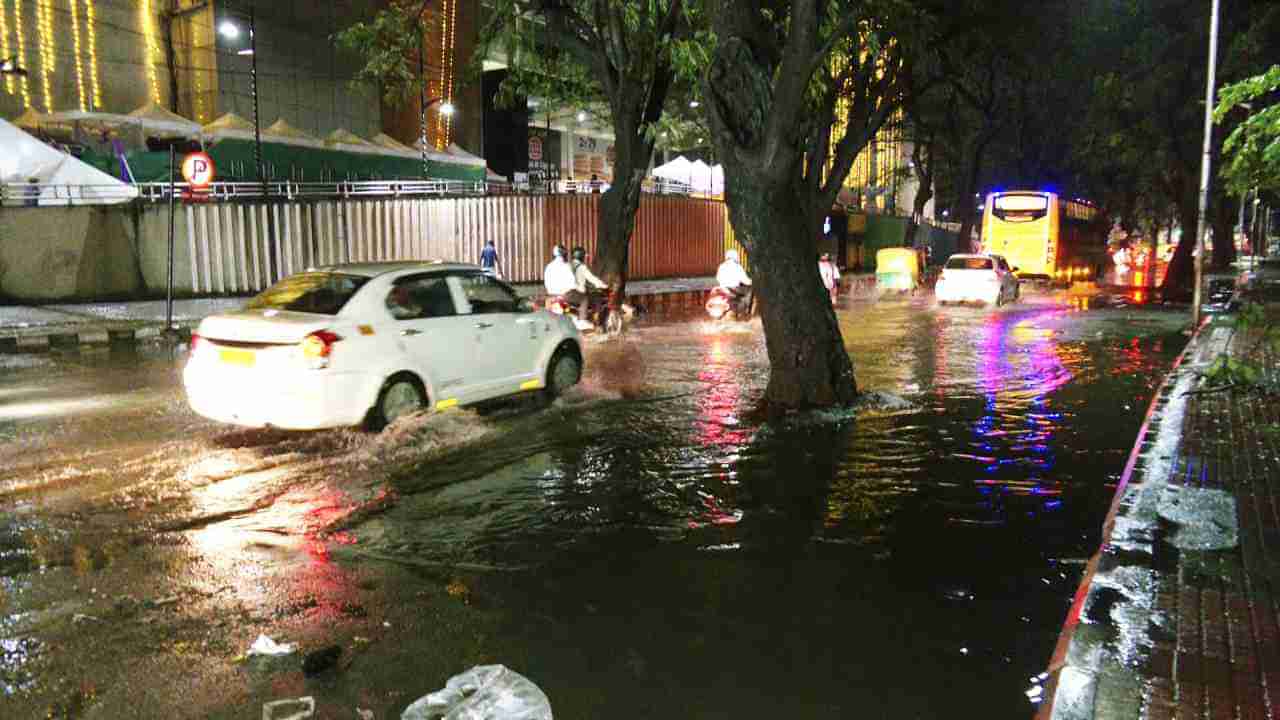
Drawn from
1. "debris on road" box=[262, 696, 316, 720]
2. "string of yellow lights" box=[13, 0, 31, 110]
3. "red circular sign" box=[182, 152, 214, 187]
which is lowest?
"debris on road" box=[262, 696, 316, 720]

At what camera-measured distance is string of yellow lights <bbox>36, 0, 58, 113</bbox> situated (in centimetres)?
2534

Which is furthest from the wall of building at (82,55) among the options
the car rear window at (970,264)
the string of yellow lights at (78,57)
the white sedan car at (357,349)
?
the car rear window at (970,264)

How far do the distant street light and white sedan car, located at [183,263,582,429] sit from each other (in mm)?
16389

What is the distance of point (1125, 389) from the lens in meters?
11.9

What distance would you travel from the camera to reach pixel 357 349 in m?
8.26

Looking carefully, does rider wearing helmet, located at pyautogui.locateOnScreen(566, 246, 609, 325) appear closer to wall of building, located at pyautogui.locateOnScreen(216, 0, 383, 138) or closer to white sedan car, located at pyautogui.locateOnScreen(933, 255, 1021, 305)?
white sedan car, located at pyautogui.locateOnScreen(933, 255, 1021, 305)

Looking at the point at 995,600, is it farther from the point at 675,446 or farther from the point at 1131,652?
the point at 675,446

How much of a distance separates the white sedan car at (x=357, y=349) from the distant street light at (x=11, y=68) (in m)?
16.4

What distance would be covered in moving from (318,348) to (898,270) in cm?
2667

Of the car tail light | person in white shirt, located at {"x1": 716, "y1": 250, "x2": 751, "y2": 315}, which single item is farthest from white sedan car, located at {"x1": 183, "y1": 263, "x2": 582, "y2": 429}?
person in white shirt, located at {"x1": 716, "y1": 250, "x2": 751, "y2": 315}

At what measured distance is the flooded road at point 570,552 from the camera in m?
4.14

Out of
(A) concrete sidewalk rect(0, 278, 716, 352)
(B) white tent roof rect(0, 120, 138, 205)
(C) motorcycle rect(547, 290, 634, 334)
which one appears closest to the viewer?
(A) concrete sidewalk rect(0, 278, 716, 352)

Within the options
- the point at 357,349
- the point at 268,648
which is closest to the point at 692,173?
the point at 357,349

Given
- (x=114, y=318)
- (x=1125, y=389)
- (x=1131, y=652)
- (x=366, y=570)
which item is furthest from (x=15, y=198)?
(x=1131, y=652)
